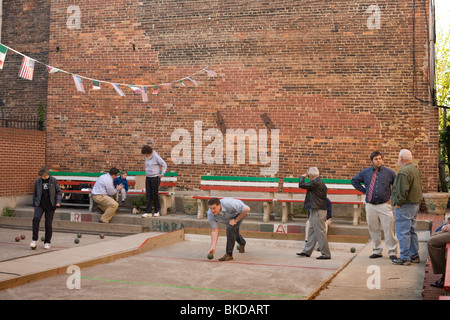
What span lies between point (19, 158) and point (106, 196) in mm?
3737

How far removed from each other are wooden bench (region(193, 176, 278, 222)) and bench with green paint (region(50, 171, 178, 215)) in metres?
0.95

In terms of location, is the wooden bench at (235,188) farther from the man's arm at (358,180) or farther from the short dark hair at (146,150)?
the man's arm at (358,180)

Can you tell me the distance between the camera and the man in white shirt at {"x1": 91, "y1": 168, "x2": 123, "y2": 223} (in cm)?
1288

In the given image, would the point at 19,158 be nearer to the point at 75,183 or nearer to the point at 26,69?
the point at 75,183

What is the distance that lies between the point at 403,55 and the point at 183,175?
6673mm

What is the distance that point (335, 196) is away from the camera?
12.3m

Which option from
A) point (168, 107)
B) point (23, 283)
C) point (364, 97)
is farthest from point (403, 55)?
point (23, 283)

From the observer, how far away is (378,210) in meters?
8.91

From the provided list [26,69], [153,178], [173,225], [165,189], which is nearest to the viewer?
[26,69]

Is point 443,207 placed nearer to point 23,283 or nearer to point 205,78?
point 205,78

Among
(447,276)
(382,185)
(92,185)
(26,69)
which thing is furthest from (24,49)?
(447,276)

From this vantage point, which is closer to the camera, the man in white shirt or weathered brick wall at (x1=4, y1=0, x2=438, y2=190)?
the man in white shirt

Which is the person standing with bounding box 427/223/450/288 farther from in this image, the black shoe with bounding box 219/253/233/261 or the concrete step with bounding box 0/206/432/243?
the concrete step with bounding box 0/206/432/243

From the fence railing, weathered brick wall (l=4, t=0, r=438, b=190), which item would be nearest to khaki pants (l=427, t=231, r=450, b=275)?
weathered brick wall (l=4, t=0, r=438, b=190)
